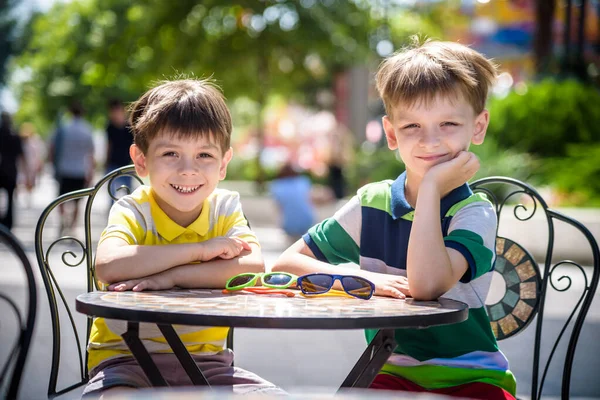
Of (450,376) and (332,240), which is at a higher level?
(332,240)

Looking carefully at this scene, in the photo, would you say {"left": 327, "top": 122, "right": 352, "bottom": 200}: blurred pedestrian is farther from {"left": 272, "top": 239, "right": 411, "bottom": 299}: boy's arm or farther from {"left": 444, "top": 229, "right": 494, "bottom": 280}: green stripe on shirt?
{"left": 444, "top": 229, "right": 494, "bottom": 280}: green stripe on shirt

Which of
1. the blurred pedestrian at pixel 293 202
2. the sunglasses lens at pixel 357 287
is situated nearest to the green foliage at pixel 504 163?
the blurred pedestrian at pixel 293 202

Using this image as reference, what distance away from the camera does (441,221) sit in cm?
258

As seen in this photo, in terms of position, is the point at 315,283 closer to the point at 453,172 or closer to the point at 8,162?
the point at 453,172

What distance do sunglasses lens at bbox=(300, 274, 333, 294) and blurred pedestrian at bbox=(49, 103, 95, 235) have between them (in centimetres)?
1049

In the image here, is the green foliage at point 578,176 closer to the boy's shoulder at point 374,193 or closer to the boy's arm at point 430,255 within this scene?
the boy's shoulder at point 374,193

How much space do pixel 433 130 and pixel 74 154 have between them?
34.9ft

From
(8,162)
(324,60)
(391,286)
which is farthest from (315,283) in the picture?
(324,60)

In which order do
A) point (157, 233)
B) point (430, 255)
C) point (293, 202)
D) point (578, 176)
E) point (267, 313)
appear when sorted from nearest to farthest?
point (267, 313), point (430, 255), point (157, 233), point (293, 202), point (578, 176)

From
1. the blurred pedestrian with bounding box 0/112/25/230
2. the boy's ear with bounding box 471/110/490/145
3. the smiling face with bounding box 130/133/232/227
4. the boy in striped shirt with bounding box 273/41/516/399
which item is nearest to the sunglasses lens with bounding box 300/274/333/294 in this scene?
the boy in striped shirt with bounding box 273/41/516/399

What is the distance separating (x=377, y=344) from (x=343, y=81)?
27.4 metres

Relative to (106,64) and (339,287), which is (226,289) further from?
(106,64)

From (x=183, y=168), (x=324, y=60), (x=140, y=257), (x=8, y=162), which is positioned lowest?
(x=140, y=257)

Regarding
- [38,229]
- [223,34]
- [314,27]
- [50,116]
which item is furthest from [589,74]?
[50,116]
